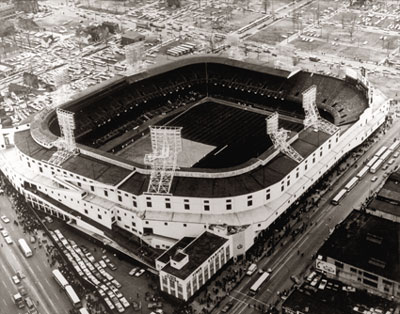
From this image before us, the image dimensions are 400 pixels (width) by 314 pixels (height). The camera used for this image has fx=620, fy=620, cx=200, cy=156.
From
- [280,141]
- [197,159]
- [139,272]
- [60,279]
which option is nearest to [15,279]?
[60,279]

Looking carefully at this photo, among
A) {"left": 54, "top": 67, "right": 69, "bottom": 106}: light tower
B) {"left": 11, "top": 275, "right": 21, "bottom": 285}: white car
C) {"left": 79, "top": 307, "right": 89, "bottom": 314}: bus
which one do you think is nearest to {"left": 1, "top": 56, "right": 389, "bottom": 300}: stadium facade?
{"left": 54, "top": 67, "right": 69, "bottom": 106}: light tower

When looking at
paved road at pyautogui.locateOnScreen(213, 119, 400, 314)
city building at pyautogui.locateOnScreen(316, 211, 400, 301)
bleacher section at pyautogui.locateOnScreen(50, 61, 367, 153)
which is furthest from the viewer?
bleacher section at pyautogui.locateOnScreen(50, 61, 367, 153)

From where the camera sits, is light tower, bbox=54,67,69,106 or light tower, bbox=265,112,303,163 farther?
light tower, bbox=54,67,69,106

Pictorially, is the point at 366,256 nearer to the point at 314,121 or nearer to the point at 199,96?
the point at 314,121

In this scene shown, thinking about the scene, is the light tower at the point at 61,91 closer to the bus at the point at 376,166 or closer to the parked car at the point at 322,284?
the bus at the point at 376,166

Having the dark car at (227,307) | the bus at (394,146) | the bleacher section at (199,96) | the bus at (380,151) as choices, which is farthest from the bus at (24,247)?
the bus at (394,146)

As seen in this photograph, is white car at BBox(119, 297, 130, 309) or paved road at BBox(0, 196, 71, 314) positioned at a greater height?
white car at BBox(119, 297, 130, 309)

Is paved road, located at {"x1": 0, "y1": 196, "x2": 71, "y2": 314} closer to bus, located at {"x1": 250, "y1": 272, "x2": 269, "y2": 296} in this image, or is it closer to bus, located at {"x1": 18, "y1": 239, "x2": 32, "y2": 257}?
bus, located at {"x1": 18, "y1": 239, "x2": 32, "y2": 257}
